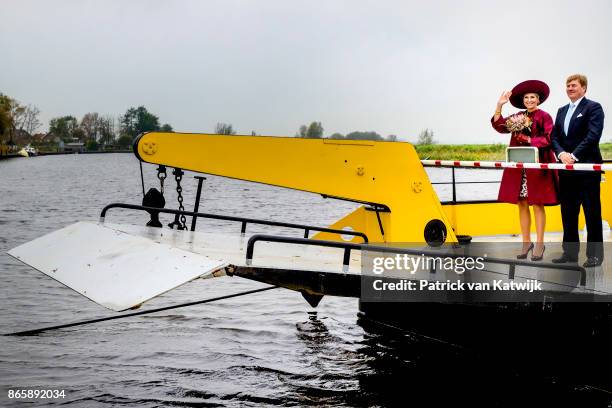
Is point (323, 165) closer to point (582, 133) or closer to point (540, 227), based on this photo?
point (540, 227)

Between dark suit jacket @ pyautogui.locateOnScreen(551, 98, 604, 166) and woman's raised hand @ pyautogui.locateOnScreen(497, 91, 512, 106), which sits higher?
woman's raised hand @ pyautogui.locateOnScreen(497, 91, 512, 106)

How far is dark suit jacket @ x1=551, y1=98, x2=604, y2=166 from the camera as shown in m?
7.82

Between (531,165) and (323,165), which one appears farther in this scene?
(323,165)

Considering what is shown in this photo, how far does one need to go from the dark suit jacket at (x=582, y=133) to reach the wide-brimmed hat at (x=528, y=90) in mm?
353

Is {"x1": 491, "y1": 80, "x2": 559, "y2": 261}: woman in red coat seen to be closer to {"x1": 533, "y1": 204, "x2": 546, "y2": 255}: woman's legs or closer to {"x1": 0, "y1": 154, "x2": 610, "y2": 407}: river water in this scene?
{"x1": 533, "y1": 204, "x2": 546, "y2": 255}: woman's legs

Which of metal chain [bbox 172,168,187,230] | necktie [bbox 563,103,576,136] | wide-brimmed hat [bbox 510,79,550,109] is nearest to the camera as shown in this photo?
necktie [bbox 563,103,576,136]

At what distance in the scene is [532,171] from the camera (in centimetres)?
829

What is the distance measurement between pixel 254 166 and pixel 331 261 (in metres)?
1.55

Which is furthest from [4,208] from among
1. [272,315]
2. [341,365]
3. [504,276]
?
[504,276]

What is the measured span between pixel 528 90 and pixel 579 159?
1.06 m

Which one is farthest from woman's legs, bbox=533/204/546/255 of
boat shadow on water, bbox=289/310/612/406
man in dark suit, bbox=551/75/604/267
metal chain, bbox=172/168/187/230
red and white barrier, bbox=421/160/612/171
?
metal chain, bbox=172/168/187/230

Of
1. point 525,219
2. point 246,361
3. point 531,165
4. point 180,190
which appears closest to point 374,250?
point 531,165

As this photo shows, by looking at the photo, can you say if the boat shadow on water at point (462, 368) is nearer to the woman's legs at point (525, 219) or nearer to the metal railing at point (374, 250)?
the metal railing at point (374, 250)

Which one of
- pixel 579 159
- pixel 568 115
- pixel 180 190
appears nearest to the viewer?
pixel 579 159
